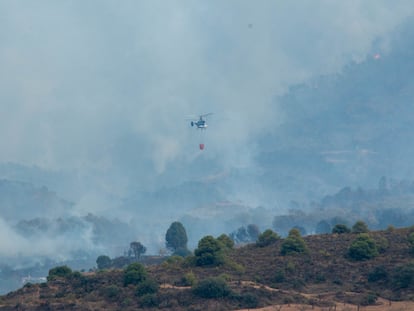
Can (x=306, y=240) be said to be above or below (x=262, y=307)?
above

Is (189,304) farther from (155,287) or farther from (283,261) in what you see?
(283,261)

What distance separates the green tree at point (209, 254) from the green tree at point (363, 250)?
17924 mm

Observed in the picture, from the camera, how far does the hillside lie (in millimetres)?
107188

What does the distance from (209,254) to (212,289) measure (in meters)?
22.4

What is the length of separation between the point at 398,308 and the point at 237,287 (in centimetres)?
1982

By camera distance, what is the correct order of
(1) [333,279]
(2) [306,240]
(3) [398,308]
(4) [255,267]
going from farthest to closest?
1. (2) [306,240]
2. (4) [255,267]
3. (1) [333,279]
4. (3) [398,308]

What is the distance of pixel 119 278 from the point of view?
121 metres

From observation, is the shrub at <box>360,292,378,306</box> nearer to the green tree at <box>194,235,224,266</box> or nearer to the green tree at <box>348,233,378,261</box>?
the green tree at <box>348,233,378,261</box>

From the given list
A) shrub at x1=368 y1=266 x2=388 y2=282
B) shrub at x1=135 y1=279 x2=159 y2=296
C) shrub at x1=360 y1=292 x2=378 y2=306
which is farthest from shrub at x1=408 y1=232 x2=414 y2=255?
shrub at x1=135 y1=279 x2=159 y2=296

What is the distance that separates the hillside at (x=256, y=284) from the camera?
107 metres

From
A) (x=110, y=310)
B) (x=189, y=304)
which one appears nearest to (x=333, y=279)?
(x=189, y=304)

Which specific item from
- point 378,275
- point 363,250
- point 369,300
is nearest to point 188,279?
point 369,300

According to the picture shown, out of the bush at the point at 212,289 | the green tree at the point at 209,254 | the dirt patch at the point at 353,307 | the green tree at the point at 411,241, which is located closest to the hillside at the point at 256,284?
the bush at the point at 212,289

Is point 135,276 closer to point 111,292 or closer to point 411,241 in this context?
point 111,292
